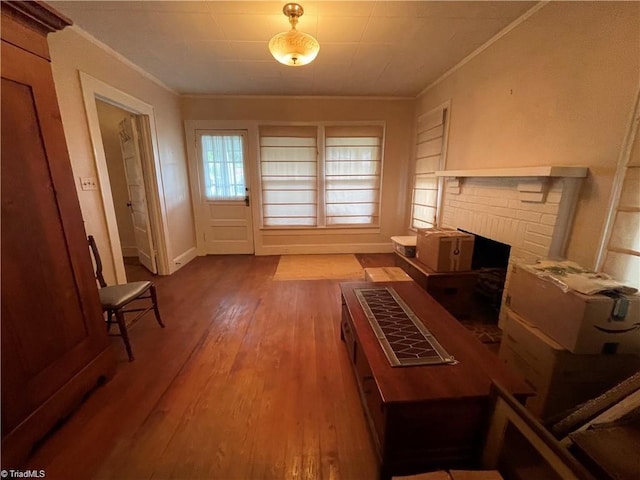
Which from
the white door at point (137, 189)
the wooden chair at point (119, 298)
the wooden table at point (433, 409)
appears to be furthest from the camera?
the white door at point (137, 189)

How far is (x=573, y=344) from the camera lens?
1.23 meters

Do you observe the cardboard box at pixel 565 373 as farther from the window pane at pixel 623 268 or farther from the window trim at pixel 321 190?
the window trim at pixel 321 190

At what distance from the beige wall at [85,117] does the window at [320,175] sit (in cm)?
126

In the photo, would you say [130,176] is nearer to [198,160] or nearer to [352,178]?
[198,160]

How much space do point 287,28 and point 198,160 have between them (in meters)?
2.60

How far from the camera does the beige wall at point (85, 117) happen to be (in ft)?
6.61

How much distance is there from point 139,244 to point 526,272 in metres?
4.49

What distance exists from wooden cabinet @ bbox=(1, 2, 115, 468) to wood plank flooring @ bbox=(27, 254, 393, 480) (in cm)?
22

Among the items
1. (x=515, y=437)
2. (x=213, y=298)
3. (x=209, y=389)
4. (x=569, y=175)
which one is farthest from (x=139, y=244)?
(x=569, y=175)

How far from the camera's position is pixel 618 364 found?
49.5 inches

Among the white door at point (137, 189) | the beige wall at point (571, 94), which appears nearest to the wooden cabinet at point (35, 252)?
the white door at point (137, 189)

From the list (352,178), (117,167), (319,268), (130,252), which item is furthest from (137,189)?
(352,178)

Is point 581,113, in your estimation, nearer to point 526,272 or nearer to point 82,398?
point 526,272

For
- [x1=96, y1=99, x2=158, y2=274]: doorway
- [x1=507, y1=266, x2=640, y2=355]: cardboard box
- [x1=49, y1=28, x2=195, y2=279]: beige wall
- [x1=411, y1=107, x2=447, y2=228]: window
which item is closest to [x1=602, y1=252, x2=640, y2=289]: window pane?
[x1=507, y1=266, x2=640, y2=355]: cardboard box
